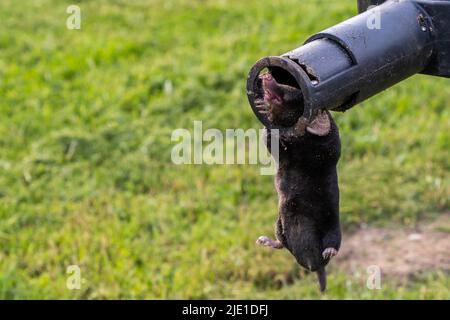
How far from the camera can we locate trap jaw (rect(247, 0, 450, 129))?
92.4 inches

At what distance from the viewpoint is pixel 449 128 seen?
6.17 meters

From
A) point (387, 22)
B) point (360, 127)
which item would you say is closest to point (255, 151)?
point (360, 127)

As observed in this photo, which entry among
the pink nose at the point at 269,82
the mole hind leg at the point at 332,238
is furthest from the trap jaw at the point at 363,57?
the mole hind leg at the point at 332,238

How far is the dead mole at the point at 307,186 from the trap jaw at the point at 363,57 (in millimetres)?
69

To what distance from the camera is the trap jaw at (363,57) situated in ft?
7.70

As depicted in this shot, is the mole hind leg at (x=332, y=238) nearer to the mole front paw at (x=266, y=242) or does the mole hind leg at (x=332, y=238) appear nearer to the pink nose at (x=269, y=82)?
the mole front paw at (x=266, y=242)

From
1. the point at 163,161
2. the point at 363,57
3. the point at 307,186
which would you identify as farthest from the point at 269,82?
the point at 163,161

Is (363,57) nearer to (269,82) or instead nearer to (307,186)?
(269,82)

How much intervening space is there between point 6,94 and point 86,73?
65 cm

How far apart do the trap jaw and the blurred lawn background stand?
82.4 inches

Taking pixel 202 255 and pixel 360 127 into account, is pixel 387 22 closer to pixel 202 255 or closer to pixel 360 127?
pixel 202 255

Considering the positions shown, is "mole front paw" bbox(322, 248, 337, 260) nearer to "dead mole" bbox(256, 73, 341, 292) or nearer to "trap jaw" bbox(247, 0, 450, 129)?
"dead mole" bbox(256, 73, 341, 292)
